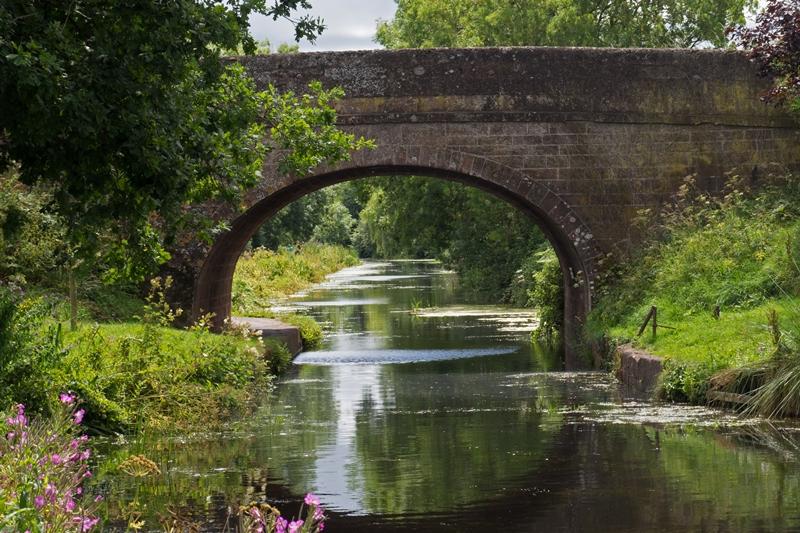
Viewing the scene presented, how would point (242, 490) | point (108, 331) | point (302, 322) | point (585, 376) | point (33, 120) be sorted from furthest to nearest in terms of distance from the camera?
point (302, 322) → point (585, 376) → point (108, 331) → point (242, 490) → point (33, 120)

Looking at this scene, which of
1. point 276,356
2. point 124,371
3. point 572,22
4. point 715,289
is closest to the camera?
point 124,371

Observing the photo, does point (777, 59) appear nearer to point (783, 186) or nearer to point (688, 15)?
point (783, 186)

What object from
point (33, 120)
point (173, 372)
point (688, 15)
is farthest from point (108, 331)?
point (688, 15)

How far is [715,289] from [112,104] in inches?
354

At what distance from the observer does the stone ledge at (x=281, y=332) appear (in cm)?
1855

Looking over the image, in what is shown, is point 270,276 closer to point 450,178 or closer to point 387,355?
point 387,355

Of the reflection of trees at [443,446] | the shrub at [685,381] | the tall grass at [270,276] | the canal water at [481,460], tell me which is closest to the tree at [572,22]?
the tall grass at [270,276]

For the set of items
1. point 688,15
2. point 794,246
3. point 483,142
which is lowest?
point 794,246

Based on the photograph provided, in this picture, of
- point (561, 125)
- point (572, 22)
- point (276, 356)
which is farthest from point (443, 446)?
point (572, 22)

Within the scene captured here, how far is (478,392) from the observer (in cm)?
1430

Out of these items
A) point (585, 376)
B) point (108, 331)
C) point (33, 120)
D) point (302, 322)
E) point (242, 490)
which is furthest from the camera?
point (302, 322)

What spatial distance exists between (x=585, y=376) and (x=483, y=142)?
3345mm

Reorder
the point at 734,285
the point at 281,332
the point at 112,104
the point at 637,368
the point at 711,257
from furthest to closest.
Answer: the point at 281,332 < the point at 711,257 < the point at 734,285 < the point at 637,368 < the point at 112,104

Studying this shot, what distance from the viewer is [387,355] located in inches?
748
